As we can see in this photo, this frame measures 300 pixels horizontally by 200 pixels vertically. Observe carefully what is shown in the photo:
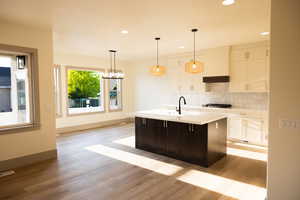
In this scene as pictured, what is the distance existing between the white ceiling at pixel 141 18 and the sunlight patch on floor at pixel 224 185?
2728 mm

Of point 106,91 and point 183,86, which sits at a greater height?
point 183,86

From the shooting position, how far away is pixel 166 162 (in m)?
3.92

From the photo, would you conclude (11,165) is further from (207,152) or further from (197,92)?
(197,92)


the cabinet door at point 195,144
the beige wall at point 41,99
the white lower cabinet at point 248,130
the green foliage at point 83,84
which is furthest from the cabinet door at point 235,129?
the green foliage at point 83,84

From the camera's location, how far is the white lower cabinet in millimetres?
4871

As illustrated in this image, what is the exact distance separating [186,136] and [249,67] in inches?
120

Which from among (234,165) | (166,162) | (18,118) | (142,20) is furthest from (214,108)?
(18,118)

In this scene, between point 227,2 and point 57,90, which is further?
point 57,90

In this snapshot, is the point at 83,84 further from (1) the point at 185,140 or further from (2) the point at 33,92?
(1) the point at 185,140

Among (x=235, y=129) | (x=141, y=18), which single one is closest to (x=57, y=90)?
(x=141, y=18)

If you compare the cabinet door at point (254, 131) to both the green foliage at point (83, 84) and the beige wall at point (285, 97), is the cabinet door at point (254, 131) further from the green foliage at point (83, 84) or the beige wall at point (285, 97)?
the green foliage at point (83, 84)

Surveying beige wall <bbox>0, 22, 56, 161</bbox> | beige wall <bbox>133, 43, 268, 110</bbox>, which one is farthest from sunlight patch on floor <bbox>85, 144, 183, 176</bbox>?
beige wall <bbox>133, 43, 268, 110</bbox>

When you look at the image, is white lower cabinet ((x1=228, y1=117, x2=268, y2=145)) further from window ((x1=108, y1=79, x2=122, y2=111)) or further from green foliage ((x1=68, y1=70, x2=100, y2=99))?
green foliage ((x1=68, y1=70, x2=100, y2=99))

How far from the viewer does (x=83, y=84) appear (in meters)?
8.13
